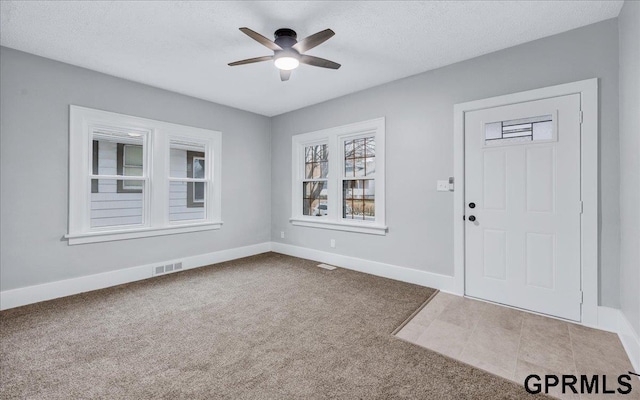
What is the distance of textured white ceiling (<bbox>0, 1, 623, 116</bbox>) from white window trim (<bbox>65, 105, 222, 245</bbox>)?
24.8 inches

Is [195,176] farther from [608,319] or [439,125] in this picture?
[608,319]

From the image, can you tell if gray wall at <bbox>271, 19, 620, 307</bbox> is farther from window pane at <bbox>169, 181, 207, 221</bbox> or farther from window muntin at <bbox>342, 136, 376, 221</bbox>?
window pane at <bbox>169, 181, 207, 221</bbox>

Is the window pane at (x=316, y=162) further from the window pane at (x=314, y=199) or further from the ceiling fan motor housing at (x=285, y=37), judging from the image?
the ceiling fan motor housing at (x=285, y=37)

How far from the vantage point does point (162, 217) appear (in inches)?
162

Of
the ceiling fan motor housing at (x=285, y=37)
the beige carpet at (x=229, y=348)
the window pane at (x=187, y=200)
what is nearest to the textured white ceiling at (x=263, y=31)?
the ceiling fan motor housing at (x=285, y=37)

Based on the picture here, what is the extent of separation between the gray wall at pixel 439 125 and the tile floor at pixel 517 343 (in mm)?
517

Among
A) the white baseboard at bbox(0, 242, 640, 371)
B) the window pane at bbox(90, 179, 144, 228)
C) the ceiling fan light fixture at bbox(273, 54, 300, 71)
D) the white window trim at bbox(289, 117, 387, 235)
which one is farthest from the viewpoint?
the white window trim at bbox(289, 117, 387, 235)

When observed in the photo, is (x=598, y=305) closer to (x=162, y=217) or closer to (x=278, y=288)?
(x=278, y=288)

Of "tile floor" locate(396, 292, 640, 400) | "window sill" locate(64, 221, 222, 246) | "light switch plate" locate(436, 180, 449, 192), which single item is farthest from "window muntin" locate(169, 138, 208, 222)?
"tile floor" locate(396, 292, 640, 400)

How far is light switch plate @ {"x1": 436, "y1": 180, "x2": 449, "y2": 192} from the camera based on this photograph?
3376mm

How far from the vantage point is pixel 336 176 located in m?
4.58

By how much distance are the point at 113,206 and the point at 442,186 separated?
14.8ft

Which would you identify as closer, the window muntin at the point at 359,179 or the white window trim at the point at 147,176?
the white window trim at the point at 147,176

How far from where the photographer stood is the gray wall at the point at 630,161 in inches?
78.7
